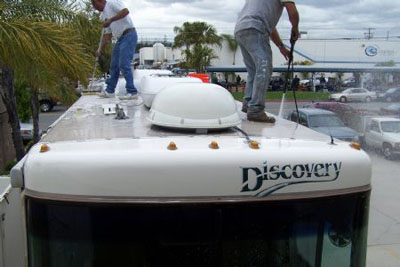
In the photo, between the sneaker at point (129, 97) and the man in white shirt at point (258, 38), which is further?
the sneaker at point (129, 97)

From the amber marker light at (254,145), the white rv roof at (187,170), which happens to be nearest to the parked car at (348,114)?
the white rv roof at (187,170)

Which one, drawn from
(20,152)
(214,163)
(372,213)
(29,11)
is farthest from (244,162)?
(372,213)

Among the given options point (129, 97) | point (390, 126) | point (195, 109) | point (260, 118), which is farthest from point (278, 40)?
point (390, 126)

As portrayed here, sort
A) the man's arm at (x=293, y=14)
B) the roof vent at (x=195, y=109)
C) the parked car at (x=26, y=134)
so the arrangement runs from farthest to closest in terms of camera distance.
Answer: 1. the parked car at (x=26, y=134)
2. the man's arm at (x=293, y=14)
3. the roof vent at (x=195, y=109)

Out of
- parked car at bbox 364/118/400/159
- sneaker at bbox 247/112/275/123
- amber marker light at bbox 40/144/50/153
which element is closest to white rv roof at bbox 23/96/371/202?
amber marker light at bbox 40/144/50/153

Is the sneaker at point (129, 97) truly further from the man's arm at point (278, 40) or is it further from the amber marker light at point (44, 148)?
the amber marker light at point (44, 148)

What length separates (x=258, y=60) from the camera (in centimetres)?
374

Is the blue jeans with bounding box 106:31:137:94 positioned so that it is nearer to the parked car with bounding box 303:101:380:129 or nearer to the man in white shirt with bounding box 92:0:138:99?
the man in white shirt with bounding box 92:0:138:99

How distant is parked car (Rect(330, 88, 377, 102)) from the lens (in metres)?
41.5

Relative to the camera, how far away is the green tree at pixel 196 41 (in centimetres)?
4459

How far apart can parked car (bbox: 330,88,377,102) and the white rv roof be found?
4091 cm

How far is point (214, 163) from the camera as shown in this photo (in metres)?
2.13

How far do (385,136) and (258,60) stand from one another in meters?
16.8

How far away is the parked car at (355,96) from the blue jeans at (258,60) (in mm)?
39431
